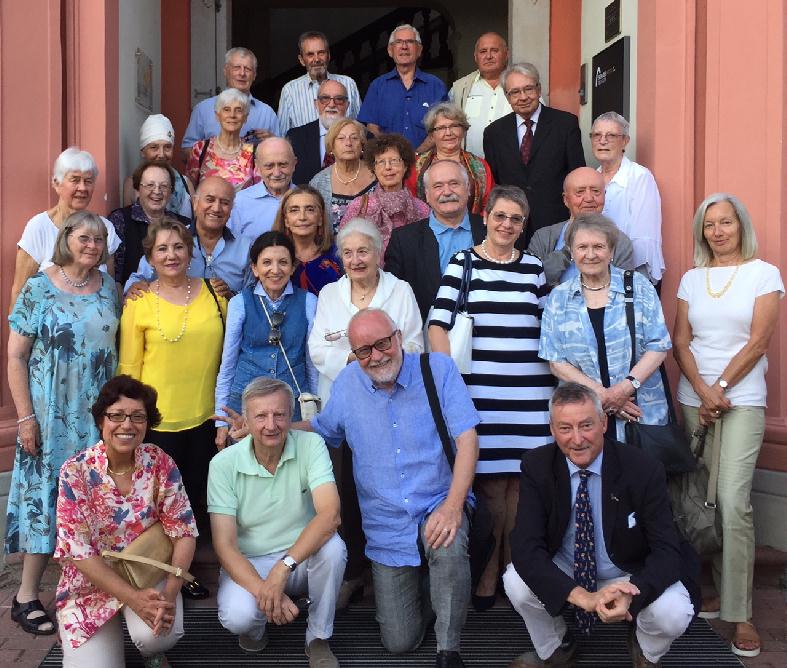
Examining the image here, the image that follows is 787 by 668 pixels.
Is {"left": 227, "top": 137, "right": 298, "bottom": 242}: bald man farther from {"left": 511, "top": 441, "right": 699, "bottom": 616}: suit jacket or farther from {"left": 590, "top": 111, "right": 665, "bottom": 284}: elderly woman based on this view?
{"left": 511, "top": 441, "right": 699, "bottom": 616}: suit jacket

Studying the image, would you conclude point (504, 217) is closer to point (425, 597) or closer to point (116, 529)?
point (425, 597)

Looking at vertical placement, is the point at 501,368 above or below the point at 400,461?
above

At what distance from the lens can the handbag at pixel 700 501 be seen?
471cm

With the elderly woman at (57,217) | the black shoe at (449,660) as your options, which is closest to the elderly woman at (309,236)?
the elderly woman at (57,217)

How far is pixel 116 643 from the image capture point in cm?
411

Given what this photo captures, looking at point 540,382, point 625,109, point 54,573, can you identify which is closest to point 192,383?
point 54,573

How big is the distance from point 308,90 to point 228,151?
1.07 m

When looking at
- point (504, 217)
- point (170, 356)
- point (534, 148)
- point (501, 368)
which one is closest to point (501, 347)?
point (501, 368)

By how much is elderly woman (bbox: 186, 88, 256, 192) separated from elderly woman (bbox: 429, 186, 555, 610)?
6.44ft

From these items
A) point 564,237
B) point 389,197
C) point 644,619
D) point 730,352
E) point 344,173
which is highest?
point 344,173

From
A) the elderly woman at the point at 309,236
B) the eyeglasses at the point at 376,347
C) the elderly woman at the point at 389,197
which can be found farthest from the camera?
the elderly woman at the point at 389,197

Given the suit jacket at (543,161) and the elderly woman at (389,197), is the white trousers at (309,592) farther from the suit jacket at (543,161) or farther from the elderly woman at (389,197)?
the suit jacket at (543,161)

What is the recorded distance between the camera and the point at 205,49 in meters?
8.37

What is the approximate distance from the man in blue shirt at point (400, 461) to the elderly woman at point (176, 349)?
0.79 metres
